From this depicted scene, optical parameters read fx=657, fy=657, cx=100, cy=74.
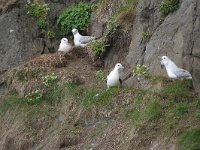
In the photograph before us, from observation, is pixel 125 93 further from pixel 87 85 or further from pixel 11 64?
pixel 11 64

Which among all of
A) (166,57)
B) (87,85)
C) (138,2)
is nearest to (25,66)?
(87,85)

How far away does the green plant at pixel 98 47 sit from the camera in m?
17.8

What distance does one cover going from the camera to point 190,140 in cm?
1259

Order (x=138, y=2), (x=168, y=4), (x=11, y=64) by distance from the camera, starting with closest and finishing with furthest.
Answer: (x=168, y=4)
(x=138, y=2)
(x=11, y=64)

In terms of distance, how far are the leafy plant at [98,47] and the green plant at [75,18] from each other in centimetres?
171

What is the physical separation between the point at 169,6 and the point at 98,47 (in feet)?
8.38

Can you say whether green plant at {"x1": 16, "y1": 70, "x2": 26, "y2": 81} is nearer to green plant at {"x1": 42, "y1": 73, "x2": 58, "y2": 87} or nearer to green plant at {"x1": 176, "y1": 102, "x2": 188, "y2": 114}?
green plant at {"x1": 42, "y1": 73, "x2": 58, "y2": 87}

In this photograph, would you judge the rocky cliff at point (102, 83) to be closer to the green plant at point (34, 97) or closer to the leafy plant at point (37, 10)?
the green plant at point (34, 97)

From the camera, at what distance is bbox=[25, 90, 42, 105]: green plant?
1714 cm

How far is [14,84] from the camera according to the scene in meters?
18.0

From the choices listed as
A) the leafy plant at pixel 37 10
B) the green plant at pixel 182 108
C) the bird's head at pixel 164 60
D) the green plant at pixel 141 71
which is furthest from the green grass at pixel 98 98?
the leafy plant at pixel 37 10

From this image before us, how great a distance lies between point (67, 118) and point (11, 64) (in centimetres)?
378

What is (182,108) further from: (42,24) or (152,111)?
(42,24)

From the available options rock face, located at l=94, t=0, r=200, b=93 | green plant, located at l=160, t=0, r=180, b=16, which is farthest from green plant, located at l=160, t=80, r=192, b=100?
green plant, located at l=160, t=0, r=180, b=16
